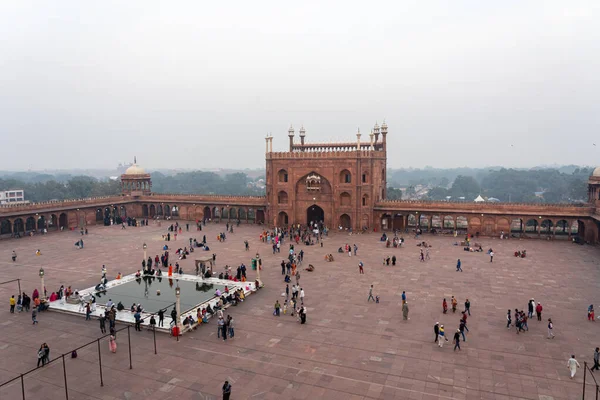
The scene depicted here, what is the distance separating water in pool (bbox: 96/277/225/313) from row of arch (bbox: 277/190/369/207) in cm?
2190

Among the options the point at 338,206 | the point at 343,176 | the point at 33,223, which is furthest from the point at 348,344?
the point at 33,223

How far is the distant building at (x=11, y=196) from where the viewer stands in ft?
312

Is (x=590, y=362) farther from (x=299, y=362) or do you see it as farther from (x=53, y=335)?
(x=53, y=335)

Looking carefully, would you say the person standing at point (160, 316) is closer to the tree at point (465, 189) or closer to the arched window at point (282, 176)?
the arched window at point (282, 176)

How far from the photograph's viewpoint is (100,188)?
94.1 meters

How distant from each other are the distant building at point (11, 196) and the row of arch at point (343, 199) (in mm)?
77372

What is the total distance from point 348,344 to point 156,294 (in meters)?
11.7

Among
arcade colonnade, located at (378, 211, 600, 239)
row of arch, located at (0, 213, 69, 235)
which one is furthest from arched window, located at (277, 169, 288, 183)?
row of arch, located at (0, 213, 69, 235)

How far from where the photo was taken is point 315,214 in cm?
4603

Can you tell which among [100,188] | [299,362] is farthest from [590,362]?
[100,188]

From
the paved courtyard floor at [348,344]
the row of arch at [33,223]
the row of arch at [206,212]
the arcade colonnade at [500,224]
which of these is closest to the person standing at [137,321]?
the paved courtyard floor at [348,344]

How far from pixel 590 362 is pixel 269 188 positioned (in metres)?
35.0

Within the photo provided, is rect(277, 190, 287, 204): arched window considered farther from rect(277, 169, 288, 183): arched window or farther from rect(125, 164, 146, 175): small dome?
rect(125, 164, 146, 175): small dome

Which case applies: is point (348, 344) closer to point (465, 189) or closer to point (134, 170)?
point (134, 170)
